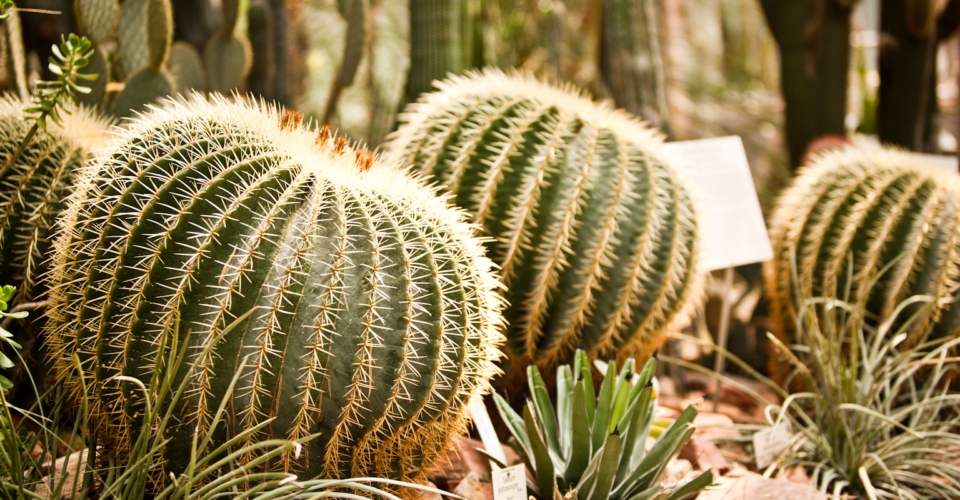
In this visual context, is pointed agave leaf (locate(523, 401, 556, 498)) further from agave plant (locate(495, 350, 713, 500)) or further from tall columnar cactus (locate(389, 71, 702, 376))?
tall columnar cactus (locate(389, 71, 702, 376))

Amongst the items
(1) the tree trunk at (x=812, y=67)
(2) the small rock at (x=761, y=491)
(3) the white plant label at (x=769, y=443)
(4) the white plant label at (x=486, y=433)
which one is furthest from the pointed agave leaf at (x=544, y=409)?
(1) the tree trunk at (x=812, y=67)

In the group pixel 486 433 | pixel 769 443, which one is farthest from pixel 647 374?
pixel 769 443

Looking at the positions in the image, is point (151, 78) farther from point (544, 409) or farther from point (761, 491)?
point (761, 491)

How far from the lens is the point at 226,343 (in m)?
1.31

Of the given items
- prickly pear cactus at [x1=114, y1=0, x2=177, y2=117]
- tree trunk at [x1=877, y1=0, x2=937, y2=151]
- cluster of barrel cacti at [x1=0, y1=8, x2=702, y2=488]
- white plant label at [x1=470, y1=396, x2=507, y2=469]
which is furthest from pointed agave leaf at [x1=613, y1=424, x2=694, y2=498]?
tree trunk at [x1=877, y1=0, x2=937, y2=151]

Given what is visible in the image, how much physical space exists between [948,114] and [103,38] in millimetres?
7188

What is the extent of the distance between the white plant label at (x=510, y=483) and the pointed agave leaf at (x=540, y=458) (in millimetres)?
62

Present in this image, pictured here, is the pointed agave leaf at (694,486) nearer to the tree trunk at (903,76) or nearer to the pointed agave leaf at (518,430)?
the pointed agave leaf at (518,430)

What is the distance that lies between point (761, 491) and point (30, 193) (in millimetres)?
1696

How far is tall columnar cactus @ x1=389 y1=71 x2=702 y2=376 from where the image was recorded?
1.98 meters

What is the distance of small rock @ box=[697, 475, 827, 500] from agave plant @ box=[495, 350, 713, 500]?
20cm

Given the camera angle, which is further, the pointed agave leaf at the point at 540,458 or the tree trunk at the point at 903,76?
the tree trunk at the point at 903,76

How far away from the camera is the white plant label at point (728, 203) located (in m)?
2.63

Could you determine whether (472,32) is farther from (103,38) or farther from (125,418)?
(125,418)
